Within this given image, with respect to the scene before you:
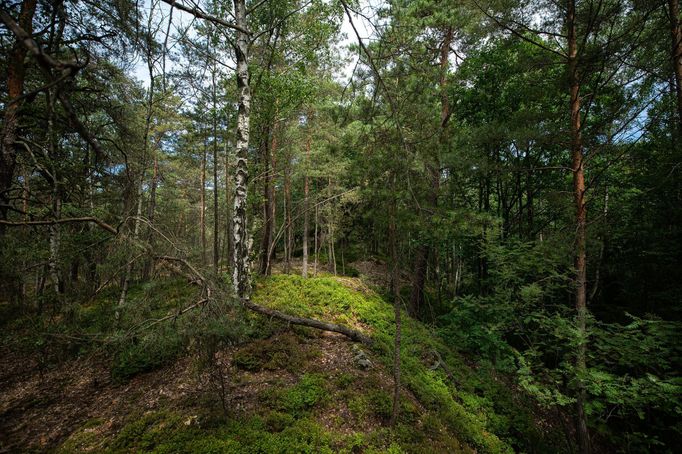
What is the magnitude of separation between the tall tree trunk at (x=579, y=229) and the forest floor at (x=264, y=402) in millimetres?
1322

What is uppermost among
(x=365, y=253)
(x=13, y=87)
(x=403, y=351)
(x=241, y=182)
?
(x=13, y=87)

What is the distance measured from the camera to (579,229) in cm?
466

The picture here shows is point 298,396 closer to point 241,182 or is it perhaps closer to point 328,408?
point 328,408

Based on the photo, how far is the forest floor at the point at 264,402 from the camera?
144 inches

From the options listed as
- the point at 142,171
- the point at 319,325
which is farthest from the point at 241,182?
the point at 319,325

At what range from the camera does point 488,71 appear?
8.95 metres

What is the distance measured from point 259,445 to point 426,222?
11.6 ft

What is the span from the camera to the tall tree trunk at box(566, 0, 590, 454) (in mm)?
4420

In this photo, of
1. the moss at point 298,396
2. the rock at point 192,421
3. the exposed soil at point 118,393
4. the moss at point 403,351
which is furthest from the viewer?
the moss at point 403,351

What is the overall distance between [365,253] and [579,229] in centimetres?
373

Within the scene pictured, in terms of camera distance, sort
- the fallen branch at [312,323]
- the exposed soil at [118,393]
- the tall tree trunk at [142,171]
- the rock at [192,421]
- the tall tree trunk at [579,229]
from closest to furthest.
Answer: the tall tree trunk at [142,171], the rock at [192,421], the exposed soil at [118,393], the tall tree trunk at [579,229], the fallen branch at [312,323]

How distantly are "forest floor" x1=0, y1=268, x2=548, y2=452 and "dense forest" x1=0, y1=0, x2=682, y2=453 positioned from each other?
4 centimetres

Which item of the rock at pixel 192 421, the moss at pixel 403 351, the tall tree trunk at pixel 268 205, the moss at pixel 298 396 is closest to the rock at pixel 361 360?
the moss at pixel 403 351

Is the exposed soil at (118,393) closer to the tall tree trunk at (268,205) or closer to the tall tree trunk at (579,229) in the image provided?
the tall tree trunk at (579,229)
